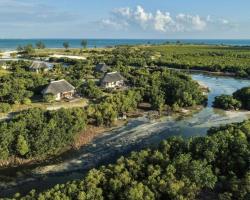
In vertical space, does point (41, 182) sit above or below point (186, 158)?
below

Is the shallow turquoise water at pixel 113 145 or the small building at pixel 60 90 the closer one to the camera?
the shallow turquoise water at pixel 113 145

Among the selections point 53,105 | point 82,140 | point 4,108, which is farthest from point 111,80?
point 82,140

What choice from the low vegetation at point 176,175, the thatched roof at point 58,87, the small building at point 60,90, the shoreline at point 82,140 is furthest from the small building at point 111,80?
the low vegetation at point 176,175

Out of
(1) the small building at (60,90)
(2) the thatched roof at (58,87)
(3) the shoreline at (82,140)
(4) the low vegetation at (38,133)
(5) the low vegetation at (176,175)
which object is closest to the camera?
(5) the low vegetation at (176,175)

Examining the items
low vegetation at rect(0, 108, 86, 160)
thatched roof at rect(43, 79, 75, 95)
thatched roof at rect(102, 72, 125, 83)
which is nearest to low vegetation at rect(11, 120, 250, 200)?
low vegetation at rect(0, 108, 86, 160)

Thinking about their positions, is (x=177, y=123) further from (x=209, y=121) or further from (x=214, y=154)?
(x=214, y=154)

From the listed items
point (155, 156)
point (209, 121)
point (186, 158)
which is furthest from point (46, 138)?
point (209, 121)

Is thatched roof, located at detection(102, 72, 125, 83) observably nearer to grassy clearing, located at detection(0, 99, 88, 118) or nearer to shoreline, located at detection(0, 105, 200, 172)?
grassy clearing, located at detection(0, 99, 88, 118)

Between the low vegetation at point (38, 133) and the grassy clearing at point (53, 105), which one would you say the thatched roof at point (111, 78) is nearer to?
the grassy clearing at point (53, 105)
